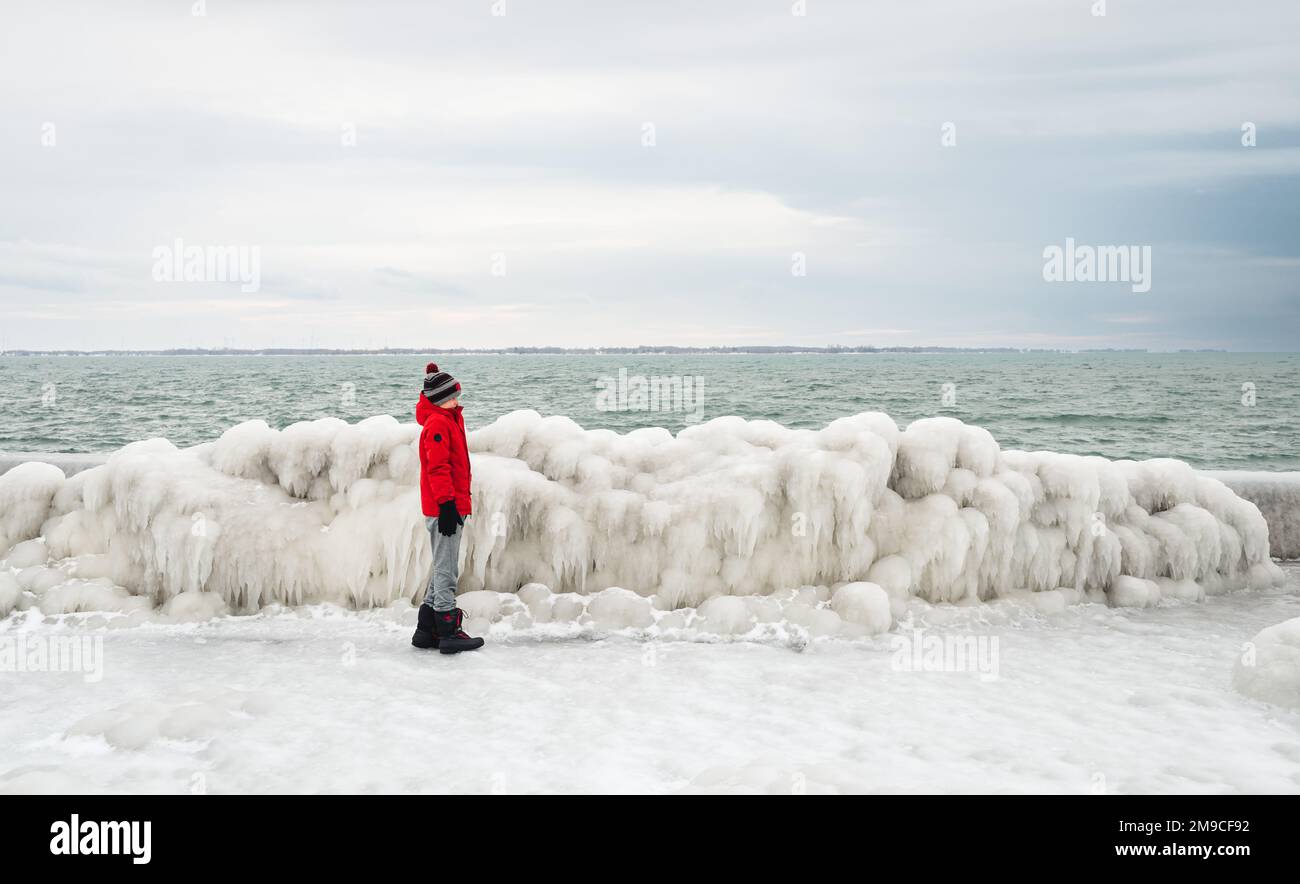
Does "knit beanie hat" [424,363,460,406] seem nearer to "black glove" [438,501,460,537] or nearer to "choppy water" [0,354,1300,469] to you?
"black glove" [438,501,460,537]

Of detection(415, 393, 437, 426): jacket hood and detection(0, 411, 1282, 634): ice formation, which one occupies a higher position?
detection(415, 393, 437, 426): jacket hood

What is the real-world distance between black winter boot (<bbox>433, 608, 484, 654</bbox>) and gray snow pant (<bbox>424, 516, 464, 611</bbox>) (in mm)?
56

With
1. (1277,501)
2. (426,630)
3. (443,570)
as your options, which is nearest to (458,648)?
(426,630)

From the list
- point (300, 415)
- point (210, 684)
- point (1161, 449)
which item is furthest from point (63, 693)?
point (300, 415)

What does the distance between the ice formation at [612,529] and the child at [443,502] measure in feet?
1.84

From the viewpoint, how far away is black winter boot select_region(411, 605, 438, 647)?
19.2 ft

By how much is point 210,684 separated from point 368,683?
97 centimetres

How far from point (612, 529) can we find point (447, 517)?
1.49m

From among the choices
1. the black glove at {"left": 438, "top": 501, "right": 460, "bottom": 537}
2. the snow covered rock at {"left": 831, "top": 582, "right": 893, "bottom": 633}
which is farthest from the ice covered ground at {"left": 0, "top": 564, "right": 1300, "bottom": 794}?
the black glove at {"left": 438, "top": 501, "right": 460, "bottom": 537}

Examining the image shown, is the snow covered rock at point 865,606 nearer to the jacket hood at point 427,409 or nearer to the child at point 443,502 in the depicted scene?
the child at point 443,502

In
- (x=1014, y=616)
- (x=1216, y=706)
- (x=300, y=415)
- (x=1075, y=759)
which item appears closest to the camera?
(x=1075, y=759)

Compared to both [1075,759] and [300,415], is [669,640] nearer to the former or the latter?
[1075,759]

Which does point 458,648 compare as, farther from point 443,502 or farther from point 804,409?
point 804,409

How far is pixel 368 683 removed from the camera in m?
5.12
